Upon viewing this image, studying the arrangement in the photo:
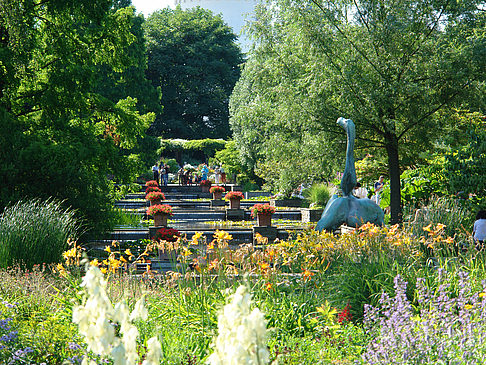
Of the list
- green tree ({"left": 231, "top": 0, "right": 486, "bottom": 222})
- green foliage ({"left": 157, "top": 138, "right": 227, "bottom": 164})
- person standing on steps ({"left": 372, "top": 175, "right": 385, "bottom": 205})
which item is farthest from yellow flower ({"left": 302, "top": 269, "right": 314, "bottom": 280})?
green foliage ({"left": 157, "top": 138, "right": 227, "bottom": 164})

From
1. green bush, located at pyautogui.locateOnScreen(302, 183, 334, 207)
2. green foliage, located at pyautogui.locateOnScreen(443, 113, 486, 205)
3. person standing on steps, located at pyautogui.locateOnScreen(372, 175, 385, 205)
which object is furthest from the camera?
green bush, located at pyautogui.locateOnScreen(302, 183, 334, 207)

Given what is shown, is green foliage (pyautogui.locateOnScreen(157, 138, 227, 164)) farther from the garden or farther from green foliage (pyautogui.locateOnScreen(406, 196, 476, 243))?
green foliage (pyautogui.locateOnScreen(406, 196, 476, 243))

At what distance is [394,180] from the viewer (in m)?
14.8

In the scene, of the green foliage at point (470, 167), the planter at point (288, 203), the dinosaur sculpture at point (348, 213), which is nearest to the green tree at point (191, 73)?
the planter at point (288, 203)

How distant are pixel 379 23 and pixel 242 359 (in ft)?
46.6

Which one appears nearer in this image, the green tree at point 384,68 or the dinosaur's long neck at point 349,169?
the dinosaur's long neck at point 349,169

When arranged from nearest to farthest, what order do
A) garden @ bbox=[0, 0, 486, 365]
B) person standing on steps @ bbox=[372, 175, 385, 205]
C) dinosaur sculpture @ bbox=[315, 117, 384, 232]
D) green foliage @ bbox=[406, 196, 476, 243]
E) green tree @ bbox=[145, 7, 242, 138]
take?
garden @ bbox=[0, 0, 486, 365] → dinosaur sculpture @ bbox=[315, 117, 384, 232] → green foliage @ bbox=[406, 196, 476, 243] → person standing on steps @ bbox=[372, 175, 385, 205] → green tree @ bbox=[145, 7, 242, 138]

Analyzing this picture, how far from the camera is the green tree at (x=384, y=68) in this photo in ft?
46.3

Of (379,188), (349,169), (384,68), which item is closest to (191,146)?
(379,188)

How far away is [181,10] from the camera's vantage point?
5888 cm

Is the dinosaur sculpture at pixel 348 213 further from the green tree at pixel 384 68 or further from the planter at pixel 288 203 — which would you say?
the planter at pixel 288 203

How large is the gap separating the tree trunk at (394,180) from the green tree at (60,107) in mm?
7034

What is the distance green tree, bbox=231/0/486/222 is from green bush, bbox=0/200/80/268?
8.75 m

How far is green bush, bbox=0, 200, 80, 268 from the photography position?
7.14 metres
